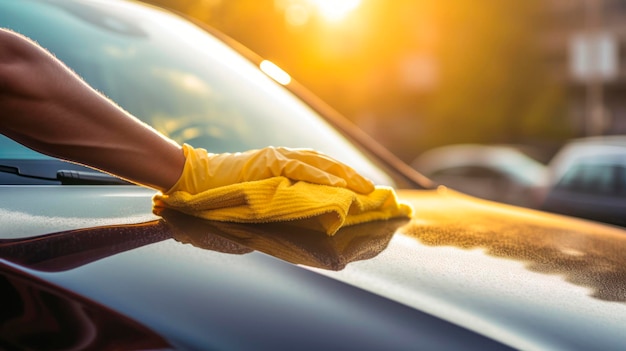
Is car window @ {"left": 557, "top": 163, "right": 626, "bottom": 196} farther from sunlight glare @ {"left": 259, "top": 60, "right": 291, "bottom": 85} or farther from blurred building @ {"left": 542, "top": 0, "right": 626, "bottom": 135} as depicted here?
blurred building @ {"left": 542, "top": 0, "right": 626, "bottom": 135}

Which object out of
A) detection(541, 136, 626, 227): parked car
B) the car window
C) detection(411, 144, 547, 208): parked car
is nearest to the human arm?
detection(541, 136, 626, 227): parked car

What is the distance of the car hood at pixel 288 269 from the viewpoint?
38.5 inches

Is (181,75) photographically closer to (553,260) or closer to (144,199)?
(144,199)

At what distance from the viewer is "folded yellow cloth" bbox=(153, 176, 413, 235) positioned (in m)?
1.46

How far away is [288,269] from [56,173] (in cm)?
76

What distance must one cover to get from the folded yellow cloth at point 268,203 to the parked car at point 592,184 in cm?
566

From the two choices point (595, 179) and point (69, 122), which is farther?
point (595, 179)

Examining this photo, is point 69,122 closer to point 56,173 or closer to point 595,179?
point 56,173

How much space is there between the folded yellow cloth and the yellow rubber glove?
0.03m

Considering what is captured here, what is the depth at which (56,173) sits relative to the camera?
165 cm

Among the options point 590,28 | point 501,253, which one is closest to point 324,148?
point 501,253

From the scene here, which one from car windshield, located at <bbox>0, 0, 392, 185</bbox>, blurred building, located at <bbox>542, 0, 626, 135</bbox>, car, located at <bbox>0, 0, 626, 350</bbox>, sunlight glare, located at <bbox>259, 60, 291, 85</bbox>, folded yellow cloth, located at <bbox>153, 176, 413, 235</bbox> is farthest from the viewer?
blurred building, located at <bbox>542, 0, 626, 135</bbox>

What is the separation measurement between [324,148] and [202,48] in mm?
483

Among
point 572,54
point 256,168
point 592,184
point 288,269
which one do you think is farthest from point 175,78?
point 572,54
